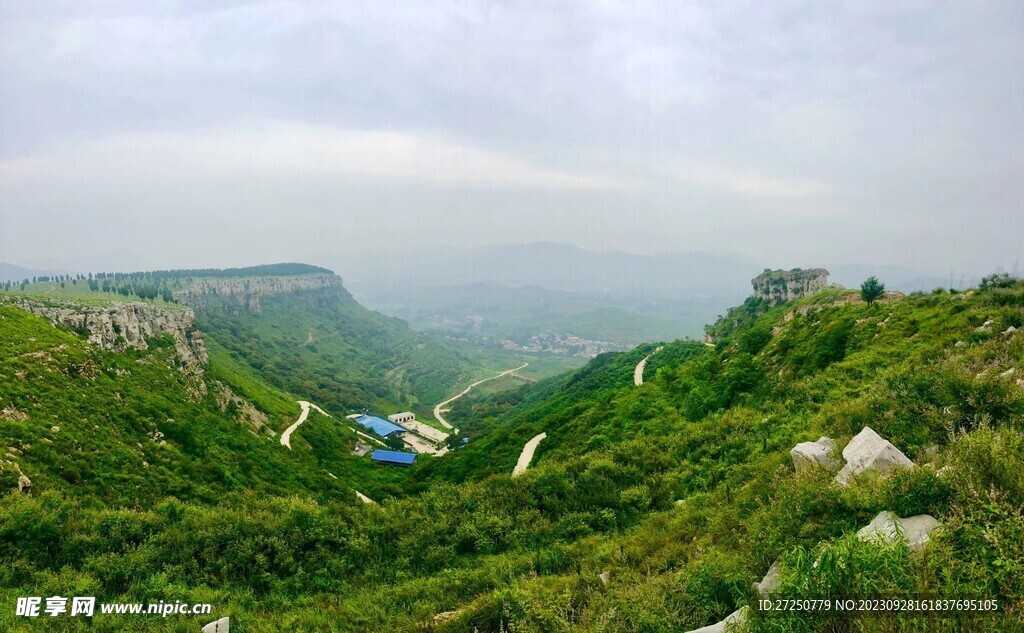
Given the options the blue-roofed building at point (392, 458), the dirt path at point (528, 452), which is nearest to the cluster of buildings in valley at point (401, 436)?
the blue-roofed building at point (392, 458)

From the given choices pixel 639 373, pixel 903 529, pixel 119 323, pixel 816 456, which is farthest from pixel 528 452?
pixel 119 323

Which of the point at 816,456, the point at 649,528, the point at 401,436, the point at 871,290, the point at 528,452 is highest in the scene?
the point at 871,290

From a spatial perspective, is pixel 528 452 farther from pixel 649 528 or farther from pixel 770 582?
pixel 770 582

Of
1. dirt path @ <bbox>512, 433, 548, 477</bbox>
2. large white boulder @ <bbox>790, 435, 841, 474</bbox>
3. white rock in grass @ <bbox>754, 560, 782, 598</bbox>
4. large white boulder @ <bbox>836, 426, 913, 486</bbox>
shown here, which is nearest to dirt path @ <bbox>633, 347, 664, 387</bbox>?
dirt path @ <bbox>512, 433, 548, 477</bbox>

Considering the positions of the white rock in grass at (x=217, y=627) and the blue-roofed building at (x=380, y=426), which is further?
the blue-roofed building at (x=380, y=426)

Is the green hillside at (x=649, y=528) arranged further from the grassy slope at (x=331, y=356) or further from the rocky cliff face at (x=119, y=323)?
the grassy slope at (x=331, y=356)

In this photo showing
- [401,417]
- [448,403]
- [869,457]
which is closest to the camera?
[869,457]

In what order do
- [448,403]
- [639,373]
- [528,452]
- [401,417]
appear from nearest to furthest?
[528,452]
[639,373]
[401,417]
[448,403]
